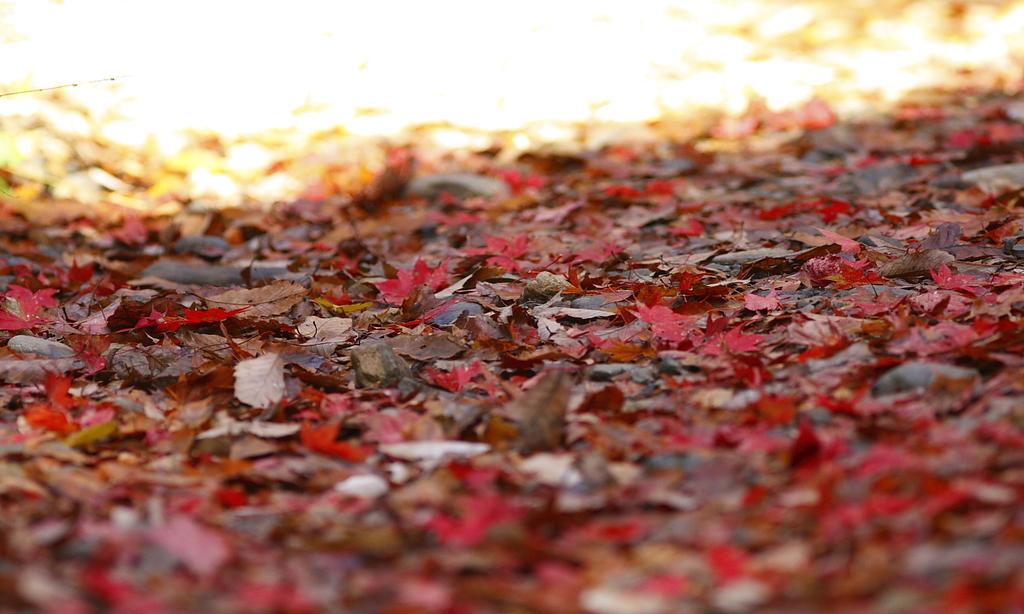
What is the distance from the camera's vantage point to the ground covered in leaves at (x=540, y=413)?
1393 mm

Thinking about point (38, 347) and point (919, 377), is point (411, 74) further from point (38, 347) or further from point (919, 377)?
point (919, 377)

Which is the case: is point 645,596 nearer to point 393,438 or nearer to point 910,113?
point 393,438

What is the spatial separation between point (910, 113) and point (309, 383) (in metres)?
4.06

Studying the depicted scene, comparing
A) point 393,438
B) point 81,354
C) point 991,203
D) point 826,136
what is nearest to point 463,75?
point 826,136

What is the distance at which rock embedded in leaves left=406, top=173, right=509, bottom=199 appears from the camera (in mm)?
4410

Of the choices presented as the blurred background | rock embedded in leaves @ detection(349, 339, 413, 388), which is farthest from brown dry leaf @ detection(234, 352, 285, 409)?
the blurred background

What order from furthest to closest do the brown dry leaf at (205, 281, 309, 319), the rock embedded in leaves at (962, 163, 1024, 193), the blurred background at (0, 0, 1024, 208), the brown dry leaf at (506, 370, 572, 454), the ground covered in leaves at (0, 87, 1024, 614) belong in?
the blurred background at (0, 0, 1024, 208) → the rock embedded in leaves at (962, 163, 1024, 193) → the brown dry leaf at (205, 281, 309, 319) → the brown dry leaf at (506, 370, 572, 454) → the ground covered in leaves at (0, 87, 1024, 614)

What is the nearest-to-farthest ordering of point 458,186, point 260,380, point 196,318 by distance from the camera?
1. point 260,380
2. point 196,318
3. point 458,186

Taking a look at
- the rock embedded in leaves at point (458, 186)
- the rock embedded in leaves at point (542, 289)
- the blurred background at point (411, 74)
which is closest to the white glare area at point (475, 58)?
the blurred background at point (411, 74)

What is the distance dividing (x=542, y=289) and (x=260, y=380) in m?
0.95

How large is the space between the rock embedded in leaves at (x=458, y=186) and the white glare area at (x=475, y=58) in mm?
948

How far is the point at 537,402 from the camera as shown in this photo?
1.95 m

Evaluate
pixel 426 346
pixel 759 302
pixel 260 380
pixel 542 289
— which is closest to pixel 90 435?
pixel 260 380

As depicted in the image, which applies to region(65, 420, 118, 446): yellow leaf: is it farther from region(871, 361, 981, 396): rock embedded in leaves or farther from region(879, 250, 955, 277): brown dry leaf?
region(879, 250, 955, 277): brown dry leaf
